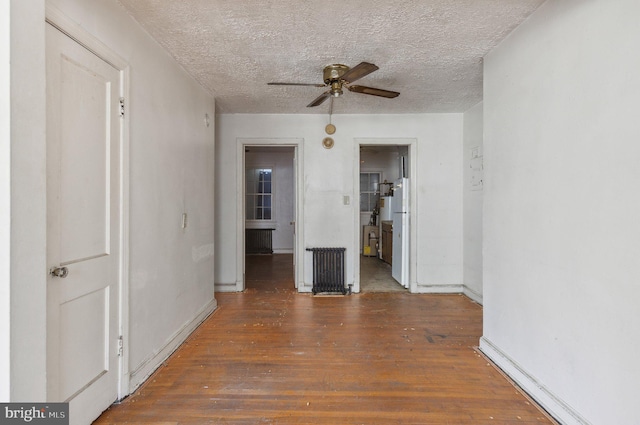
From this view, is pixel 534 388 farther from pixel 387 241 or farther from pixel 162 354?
pixel 387 241

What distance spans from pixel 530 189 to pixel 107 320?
8.91 feet

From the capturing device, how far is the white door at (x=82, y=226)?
4.53 feet

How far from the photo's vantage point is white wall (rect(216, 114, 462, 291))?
4.12 m

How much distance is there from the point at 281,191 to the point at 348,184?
12.1 ft

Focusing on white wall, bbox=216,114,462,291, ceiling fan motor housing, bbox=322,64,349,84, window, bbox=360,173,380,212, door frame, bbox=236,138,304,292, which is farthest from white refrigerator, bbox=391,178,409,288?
window, bbox=360,173,380,212

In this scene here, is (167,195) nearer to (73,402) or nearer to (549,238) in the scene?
(73,402)

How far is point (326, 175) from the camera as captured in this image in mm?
4145

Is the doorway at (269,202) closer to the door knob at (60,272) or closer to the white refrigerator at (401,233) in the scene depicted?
the white refrigerator at (401,233)

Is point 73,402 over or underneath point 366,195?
underneath

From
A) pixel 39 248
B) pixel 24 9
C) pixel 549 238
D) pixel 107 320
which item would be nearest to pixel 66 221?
pixel 39 248

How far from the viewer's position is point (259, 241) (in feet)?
24.5

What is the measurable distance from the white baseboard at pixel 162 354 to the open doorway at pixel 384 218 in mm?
2264

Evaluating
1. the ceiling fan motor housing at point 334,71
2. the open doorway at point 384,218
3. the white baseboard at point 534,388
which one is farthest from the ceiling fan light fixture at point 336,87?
the white baseboard at point 534,388

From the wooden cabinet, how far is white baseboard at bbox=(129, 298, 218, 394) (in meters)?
3.69
